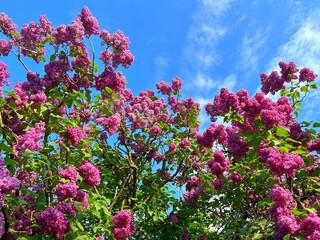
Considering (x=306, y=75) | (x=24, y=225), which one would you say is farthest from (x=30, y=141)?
(x=306, y=75)

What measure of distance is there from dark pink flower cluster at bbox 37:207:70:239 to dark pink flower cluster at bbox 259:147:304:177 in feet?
8.79

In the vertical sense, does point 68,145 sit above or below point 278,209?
above

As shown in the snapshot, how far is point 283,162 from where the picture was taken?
16.2ft

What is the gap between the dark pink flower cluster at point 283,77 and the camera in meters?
7.98

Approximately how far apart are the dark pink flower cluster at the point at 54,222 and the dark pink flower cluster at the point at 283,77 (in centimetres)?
530

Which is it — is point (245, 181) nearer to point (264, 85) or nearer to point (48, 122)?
point (264, 85)

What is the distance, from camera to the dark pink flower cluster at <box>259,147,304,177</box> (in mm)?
4906

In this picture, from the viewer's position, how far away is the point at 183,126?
12.0 m

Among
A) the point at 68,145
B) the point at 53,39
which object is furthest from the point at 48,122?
the point at 53,39

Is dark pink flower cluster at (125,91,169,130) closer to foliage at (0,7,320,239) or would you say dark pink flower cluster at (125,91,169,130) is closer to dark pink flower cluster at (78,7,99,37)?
foliage at (0,7,320,239)

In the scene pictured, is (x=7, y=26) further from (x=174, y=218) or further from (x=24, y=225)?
(x=174, y=218)

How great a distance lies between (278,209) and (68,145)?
3147 mm

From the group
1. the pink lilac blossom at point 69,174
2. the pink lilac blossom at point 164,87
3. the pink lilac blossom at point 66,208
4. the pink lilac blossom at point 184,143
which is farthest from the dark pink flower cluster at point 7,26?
the pink lilac blossom at point 164,87

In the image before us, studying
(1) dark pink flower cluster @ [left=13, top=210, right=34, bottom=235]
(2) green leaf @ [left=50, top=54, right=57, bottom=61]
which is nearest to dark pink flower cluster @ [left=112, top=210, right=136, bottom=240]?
(1) dark pink flower cluster @ [left=13, top=210, right=34, bottom=235]
